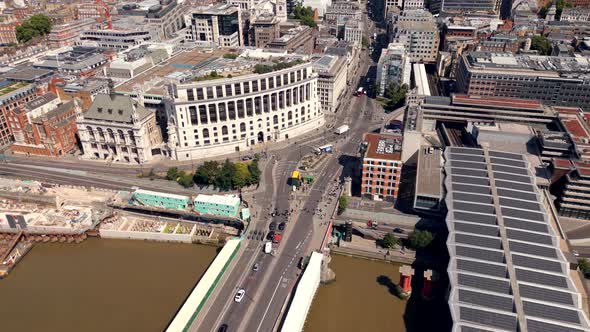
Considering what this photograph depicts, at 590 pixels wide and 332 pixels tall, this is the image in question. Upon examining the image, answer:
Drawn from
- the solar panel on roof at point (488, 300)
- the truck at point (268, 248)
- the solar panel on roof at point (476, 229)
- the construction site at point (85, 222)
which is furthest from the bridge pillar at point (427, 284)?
the construction site at point (85, 222)

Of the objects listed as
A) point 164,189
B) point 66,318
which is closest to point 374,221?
point 164,189

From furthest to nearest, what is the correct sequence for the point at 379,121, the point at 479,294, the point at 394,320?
the point at 379,121 → the point at 394,320 → the point at 479,294

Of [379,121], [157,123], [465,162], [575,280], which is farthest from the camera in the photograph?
[379,121]

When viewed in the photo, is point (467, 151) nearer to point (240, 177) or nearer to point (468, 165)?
point (468, 165)

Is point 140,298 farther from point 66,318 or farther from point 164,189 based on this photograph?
point 164,189

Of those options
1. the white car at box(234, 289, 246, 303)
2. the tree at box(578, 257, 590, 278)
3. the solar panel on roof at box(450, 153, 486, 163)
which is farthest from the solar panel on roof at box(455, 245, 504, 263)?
the white car at box(234, 289, 246, 303)

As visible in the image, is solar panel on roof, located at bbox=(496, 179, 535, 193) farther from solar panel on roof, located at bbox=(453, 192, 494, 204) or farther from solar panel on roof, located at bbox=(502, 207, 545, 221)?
solar panel on roof, located at bbox=(502, 207, 545, 221)
